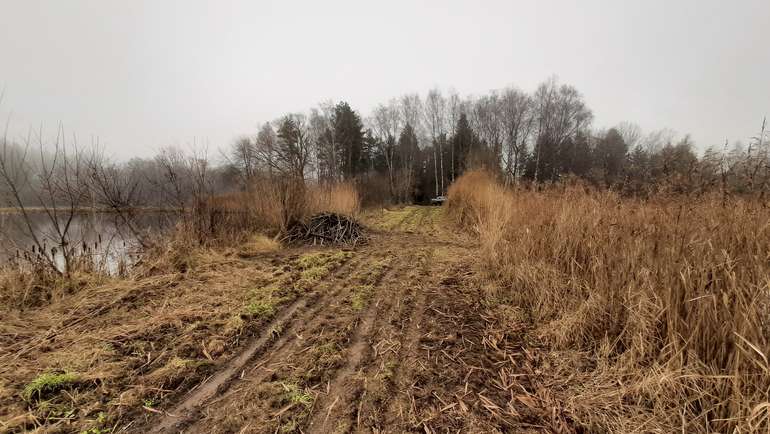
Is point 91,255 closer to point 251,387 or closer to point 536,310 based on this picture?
point 251,387

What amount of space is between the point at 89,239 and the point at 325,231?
411cm

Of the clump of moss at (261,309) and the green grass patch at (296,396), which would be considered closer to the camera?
the green grass patch at (296,396)

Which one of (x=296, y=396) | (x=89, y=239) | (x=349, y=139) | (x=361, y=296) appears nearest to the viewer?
(x=296, y=396)

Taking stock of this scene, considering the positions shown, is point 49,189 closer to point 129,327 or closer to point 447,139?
point 129,327

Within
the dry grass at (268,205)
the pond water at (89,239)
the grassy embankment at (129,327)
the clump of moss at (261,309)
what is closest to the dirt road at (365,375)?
the clump of moss at (261,309)

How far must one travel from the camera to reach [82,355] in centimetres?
193

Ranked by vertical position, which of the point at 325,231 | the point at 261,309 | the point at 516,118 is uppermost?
the point at 516,118

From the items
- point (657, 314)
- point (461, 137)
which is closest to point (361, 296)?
point (657, 314)

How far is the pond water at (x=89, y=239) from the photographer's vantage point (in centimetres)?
346

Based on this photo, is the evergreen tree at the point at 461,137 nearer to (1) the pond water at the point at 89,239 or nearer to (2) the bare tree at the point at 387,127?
(2) the bare tree at the point at 387,127

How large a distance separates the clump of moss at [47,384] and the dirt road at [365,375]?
72cm

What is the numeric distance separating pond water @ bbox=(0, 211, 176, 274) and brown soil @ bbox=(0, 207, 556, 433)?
1487 millimetres

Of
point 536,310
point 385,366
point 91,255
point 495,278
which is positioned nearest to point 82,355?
point 385,366

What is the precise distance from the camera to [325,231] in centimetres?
677
